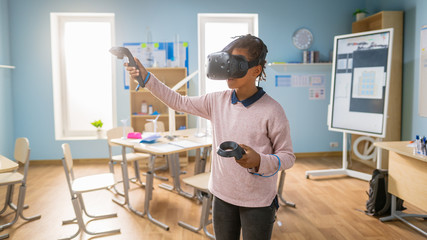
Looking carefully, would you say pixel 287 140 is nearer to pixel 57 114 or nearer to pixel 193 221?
pixel 193 221

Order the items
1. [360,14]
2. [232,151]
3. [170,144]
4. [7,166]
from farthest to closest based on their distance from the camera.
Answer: [360,14] < [170,144] < [7,166] < [232,151]

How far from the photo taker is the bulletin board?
499 centimetres

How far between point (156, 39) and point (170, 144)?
252 centimetres

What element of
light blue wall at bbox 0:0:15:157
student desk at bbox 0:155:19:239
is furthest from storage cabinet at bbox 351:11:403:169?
light blue wall at bbox 0:0:15:157

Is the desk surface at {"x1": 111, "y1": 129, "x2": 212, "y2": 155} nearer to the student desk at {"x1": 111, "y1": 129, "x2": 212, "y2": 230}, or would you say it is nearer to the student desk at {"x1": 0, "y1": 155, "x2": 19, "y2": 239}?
the student desk at {"x1": 111, "y1": 129, "x2": 212, "y2": 230}

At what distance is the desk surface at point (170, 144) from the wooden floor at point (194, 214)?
0.62 metres

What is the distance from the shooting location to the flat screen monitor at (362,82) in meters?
3.69

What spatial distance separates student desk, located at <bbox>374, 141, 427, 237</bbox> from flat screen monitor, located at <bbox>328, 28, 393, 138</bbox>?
0.94m

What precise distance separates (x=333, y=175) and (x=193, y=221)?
2.23m

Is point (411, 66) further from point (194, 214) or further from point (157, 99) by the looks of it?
point (157, 99)

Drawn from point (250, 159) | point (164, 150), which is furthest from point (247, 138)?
point (164, 150)

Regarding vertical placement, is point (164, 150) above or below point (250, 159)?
below

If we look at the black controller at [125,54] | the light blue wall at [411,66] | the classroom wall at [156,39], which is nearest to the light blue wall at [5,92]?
the classroom wall at [156,39]

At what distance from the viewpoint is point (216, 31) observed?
5.32 m
